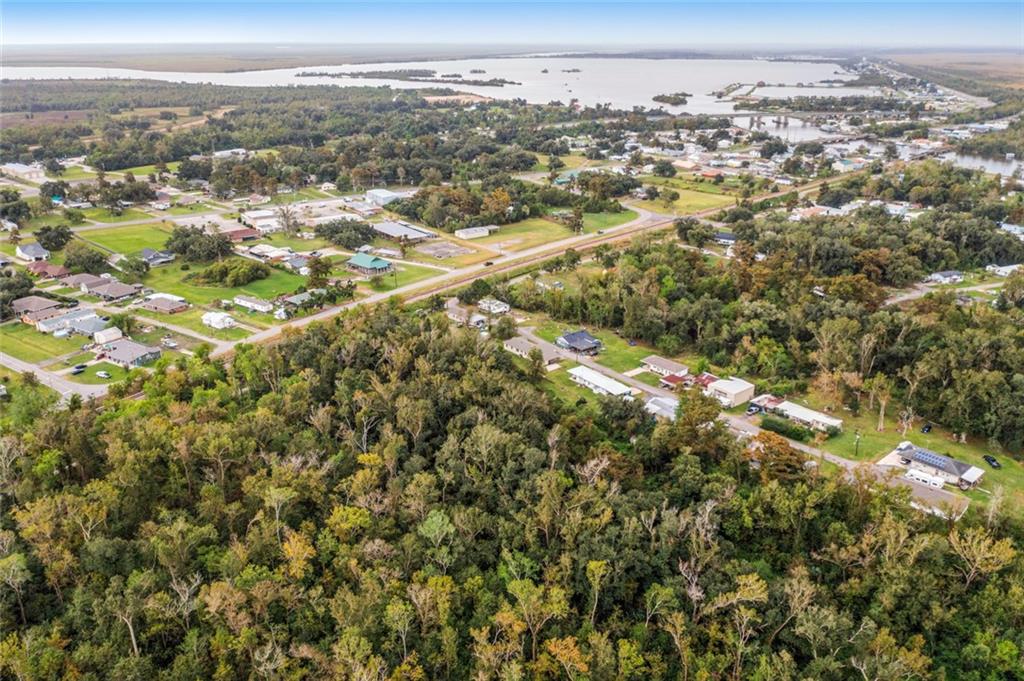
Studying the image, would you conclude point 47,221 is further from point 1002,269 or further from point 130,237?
point 1002,269

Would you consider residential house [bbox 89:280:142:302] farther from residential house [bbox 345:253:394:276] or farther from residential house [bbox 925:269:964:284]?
residential house [bbox 925:269:964:284]

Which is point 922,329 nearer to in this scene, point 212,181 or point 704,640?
point 704,640

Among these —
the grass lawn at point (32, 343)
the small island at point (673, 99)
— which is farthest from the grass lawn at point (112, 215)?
the small island at point (673, 99)

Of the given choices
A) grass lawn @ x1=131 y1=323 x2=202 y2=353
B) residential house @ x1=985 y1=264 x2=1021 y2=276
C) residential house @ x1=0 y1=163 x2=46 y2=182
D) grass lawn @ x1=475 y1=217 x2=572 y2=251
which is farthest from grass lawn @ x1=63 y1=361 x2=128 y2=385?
residential house @ x1=985 y1=264 x2=1021 y2=276

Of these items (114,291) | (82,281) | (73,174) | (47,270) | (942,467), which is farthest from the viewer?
(73,174)

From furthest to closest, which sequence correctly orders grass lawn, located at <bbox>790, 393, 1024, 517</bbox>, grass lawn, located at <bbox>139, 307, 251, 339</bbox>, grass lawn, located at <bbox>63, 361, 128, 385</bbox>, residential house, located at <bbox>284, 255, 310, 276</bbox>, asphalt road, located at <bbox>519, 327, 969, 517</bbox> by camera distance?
residential house, located at <bbox>284, 255, 310, 276</bbox> → grass lawn, located at <bbox>139, 307, 251, 339</bbox> → grass lawn, located at <bbox>63, 361, 128, 385</bbox> → grass lawn, located at <bbox>790, 393, 1024, 517</bbox> → asphalt road, located at <bbox>519, 327, 969, 517</bbox>

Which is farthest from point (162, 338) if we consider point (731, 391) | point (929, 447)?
point (929, 447)
